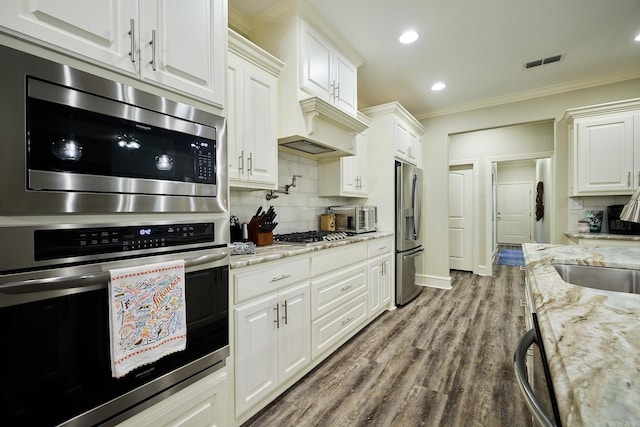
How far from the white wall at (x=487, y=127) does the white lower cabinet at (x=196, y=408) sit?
12.5 feet

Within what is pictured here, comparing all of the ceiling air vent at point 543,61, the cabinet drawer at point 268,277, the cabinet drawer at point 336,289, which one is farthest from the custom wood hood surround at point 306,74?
the ceiling air vent at point 543,61

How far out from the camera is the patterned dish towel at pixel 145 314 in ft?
3.33

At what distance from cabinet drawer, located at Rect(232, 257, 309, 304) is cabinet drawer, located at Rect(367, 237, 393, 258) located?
42.7 inches

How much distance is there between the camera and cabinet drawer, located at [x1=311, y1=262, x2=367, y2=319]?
2.19 m

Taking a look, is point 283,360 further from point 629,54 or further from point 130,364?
point 629,54

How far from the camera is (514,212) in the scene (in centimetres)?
859

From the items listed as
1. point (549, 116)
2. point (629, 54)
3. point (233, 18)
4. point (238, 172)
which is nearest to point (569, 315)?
point (238, 172)

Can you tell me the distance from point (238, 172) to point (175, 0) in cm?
93

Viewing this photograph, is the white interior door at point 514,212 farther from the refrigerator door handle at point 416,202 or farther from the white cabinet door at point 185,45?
the white cabinet door at point 185,45

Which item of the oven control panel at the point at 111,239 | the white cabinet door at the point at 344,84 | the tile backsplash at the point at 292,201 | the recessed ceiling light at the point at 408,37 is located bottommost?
the oven control panel at the point at 111,239

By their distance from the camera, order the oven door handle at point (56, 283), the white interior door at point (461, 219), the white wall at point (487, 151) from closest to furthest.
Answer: the oven door handle at point (56, 283)
the white wall at point (487, 151)
the white interior door at point (461, 219)

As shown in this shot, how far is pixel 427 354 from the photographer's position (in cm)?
245

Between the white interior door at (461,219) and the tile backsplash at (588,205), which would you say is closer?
the tile backsplash at (588,205)

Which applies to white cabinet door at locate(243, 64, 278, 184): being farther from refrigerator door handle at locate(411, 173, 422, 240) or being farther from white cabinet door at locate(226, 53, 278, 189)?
refrigerator door handle at locate(411, 173, 422, 240)
